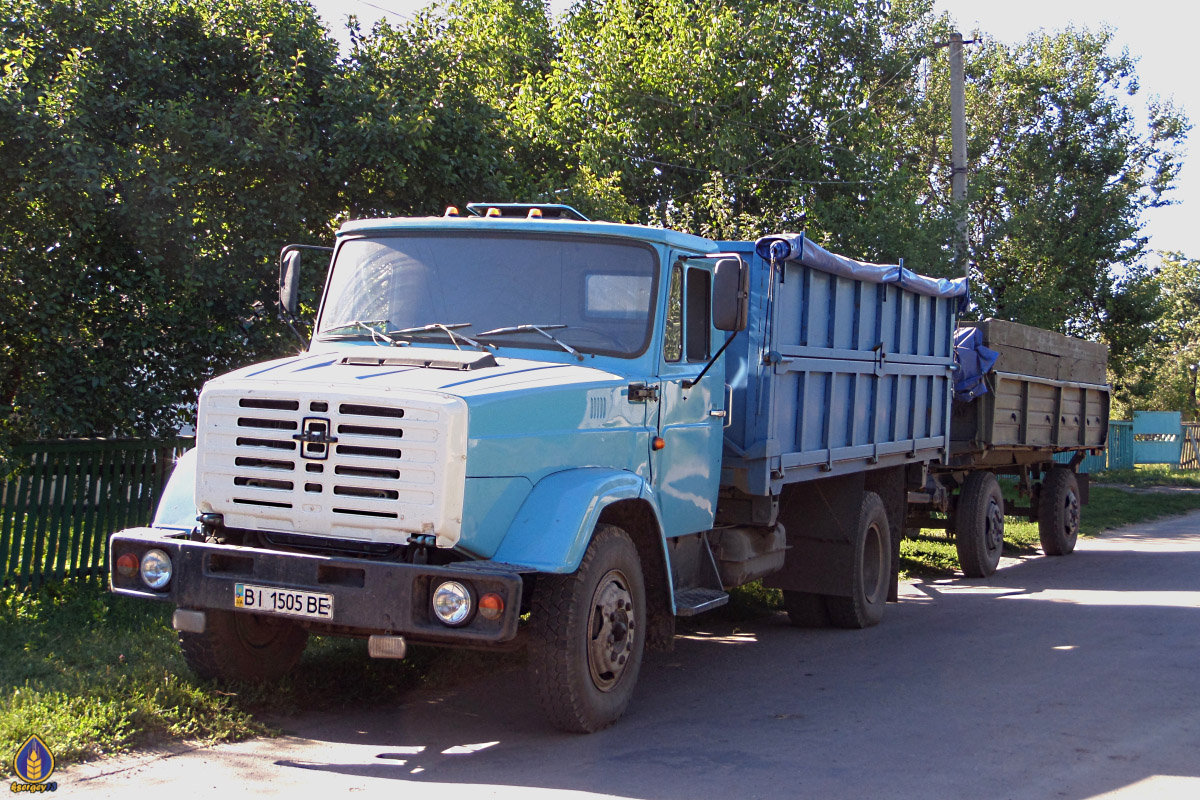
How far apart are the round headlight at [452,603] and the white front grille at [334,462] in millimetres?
190

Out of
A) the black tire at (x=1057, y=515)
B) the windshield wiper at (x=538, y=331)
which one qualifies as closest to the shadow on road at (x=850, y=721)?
the windshield wiper at (x=538, y=331)

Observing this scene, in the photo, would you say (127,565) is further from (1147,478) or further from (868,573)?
(1147,478)

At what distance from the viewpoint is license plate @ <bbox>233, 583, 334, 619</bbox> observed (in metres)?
5.10

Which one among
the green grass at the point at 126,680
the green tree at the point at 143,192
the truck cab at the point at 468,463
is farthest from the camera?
the green tree at the point at 143,192

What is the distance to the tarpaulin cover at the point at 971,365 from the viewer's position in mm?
12234

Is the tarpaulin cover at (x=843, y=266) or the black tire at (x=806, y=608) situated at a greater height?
the tarpaulin cover at (x=843, y=266)

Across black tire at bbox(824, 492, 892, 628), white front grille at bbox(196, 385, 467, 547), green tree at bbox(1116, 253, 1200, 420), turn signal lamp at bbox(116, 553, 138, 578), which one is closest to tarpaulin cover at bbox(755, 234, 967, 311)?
black tire at bbox(824, 492, 892, 628)

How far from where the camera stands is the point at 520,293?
625 cm

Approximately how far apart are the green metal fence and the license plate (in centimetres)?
379

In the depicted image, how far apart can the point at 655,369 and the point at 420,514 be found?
184cm

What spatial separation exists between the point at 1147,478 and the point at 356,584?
26.7 m

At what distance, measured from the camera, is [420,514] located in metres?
5.02

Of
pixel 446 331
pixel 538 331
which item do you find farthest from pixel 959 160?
pixel 446 331

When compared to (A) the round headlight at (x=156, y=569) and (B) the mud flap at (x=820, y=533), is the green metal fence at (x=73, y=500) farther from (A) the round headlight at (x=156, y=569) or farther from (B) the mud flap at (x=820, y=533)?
(B) the mud flap at (x=820, y=533)
